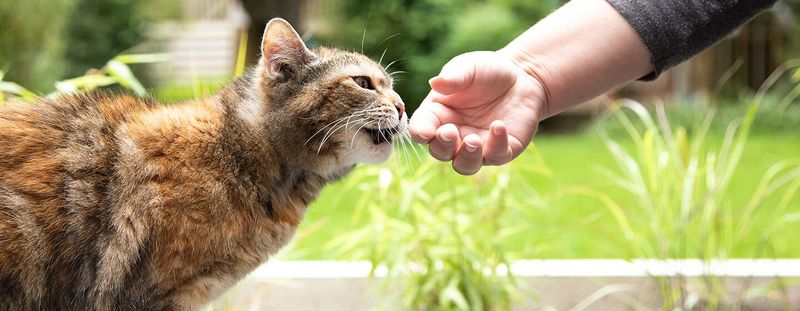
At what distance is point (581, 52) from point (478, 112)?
7.3 inches

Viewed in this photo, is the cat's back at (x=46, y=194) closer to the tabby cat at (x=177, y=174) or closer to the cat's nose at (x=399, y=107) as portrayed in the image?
the tabby cat at (x=177, y=174)

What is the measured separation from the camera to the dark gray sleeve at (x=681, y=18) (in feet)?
4.23

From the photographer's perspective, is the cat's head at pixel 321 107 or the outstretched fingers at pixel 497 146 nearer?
the outstretched fingers at pixel 497 146

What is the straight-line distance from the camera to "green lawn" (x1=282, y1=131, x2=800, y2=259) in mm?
2787

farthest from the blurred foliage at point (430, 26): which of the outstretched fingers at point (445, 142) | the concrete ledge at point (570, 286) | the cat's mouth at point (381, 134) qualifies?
the outstretched fingers at point (445, 142)

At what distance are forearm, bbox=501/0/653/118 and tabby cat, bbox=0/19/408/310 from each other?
0.77 ft

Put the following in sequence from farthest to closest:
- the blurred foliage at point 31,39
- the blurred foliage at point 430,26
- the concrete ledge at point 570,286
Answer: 1. the blurred foliage at point 430,26
2. the blurred foliage at point 31,39
3. the concrete ledge at point 570,286

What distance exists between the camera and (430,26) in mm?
6102

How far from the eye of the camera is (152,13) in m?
6.07

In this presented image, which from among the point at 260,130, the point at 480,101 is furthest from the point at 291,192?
the point at 480,101

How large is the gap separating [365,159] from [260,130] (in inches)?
6.3

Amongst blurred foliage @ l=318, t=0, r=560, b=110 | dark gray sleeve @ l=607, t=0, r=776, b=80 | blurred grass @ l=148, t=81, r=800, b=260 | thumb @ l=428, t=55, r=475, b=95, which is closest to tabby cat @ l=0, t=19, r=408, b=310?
thumb @ l=428, t=55, r=475, b=95

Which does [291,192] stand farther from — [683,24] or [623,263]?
[623,263]

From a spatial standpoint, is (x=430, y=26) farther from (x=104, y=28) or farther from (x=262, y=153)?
(x=262, y=153)
